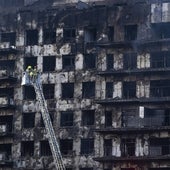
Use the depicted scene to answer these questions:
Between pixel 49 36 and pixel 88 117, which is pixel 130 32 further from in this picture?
pixel 88 117

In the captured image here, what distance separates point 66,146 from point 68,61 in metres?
10.3

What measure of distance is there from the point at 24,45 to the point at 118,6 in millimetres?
12551

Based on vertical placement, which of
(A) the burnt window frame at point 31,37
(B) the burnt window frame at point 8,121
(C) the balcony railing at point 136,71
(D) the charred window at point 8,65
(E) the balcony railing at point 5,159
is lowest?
(E) the balcony railing at point 5,159

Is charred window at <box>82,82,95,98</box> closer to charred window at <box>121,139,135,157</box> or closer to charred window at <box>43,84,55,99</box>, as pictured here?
charred window at <box>43,84,55,99</box>

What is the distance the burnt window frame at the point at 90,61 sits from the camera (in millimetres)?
77881

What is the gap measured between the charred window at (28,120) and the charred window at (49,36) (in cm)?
906

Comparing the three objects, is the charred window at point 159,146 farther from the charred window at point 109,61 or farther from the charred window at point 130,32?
the charred window at point 130,32

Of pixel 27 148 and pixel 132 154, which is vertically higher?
pixel 27 148

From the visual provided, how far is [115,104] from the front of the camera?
244 feet

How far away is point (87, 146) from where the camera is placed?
75375mm

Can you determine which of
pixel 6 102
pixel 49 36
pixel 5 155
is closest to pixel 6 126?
pixel 6 102

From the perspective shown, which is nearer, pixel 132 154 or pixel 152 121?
pixel 152 121

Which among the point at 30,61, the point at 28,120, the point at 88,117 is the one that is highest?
the point at 30,61

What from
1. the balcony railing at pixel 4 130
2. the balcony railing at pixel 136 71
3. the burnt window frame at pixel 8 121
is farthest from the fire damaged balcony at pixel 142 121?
the burnt window frame at pixel 8 121
